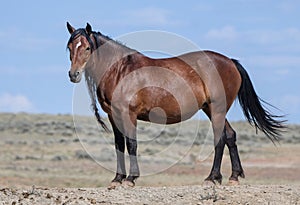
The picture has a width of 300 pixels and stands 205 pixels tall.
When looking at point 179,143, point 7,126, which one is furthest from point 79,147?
point 7,126

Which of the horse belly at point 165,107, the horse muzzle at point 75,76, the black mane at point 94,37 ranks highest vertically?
the black mane at point 94,37

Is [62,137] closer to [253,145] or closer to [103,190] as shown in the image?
[253,145]

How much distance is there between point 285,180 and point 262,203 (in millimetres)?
19199

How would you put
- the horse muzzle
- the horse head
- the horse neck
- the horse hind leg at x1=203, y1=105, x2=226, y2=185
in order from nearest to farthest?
the horse muzzle, the horse head, the horse neck, the horse hind leg at x1=203, y1=105, x2=226, y2=185

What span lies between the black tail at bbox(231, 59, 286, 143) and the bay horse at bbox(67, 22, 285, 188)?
9.1 inches

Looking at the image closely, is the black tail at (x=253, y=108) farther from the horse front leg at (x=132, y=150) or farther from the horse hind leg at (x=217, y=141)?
the horse front leg at (x=132, y=150)

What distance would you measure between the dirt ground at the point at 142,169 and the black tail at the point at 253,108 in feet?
2.33

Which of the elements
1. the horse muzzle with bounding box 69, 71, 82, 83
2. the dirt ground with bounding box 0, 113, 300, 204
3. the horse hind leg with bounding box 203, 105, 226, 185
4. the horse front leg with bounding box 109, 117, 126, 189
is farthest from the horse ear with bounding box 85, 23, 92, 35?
the dirt ground with bounding box 0, 113, 300, 204

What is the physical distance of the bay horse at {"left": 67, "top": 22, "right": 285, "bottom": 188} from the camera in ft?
41.0

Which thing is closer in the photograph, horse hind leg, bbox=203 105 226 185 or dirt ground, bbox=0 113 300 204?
dirt ground, bbox=0 113 300 204

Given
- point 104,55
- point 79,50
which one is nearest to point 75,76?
point 79,50

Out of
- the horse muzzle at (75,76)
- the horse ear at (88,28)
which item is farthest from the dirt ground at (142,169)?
the horse ear at (88,28)

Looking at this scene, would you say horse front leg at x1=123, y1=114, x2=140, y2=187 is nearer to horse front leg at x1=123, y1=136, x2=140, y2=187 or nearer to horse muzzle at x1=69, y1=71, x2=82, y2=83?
horse front leg at x1=123, y1=136, x2=140, y2=187

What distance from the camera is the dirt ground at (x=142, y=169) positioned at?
11.7 meters
